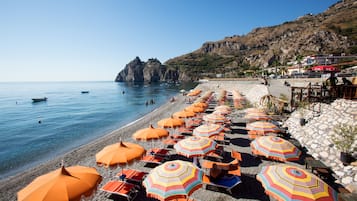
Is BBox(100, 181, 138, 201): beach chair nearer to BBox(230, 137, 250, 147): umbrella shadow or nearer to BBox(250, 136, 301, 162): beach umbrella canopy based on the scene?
BBox(250, 136, 301, 162): beach umbrella canopy

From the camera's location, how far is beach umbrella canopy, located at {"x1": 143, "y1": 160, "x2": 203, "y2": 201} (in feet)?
15.8

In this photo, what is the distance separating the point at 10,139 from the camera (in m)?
21.0

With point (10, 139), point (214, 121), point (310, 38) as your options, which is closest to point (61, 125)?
point (10, 139)

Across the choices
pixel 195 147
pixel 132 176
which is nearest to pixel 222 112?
pixel 195 147

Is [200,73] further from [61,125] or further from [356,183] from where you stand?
[356,183]

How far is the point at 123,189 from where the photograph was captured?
6.93 meters

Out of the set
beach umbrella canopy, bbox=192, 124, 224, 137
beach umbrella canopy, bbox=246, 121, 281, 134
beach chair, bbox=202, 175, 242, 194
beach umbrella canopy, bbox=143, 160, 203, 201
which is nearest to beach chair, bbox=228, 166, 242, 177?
beach chair, bbox=202, 175, 242, 194

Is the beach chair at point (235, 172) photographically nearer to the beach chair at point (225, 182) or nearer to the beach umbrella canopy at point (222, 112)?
the beach chair at point (225, 182)

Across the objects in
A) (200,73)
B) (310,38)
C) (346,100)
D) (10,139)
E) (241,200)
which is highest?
(310,38)

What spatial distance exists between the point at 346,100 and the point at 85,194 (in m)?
14.4

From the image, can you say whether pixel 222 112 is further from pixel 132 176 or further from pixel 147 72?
pixel 147 72

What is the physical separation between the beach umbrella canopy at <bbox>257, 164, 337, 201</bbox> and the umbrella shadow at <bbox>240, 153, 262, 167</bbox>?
403 centimetres

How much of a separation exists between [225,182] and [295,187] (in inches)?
115

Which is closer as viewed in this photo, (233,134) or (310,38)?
(233,134)
